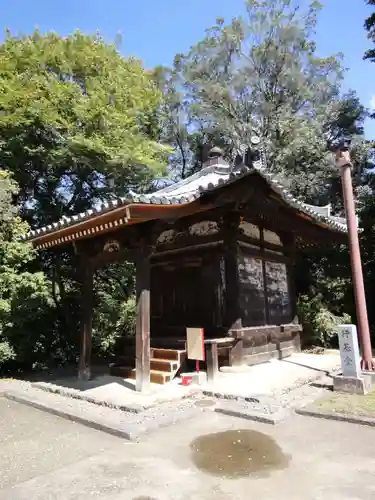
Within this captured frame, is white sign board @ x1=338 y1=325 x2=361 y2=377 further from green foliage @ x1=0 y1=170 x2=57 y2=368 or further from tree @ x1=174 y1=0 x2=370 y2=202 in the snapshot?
tree @ x1=174 y1=0 x2=370 y2=202

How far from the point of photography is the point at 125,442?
14.9 feet

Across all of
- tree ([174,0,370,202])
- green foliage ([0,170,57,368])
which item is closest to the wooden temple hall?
green foliage ([0,170,57,368])

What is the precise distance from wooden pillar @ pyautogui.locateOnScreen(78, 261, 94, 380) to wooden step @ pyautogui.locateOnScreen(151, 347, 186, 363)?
1431 mm

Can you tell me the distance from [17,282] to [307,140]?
50.1 feet

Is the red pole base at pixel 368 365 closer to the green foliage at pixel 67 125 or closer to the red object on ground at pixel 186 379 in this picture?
the red object on ground at pixel 186 379

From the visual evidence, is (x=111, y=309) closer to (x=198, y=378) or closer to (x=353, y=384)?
(x=198, y=378)

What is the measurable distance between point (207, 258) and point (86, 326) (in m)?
3.15

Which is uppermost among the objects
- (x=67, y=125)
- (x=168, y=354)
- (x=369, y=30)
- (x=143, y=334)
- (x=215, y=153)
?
(x=369, y=30)

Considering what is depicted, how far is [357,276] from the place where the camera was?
7.29m

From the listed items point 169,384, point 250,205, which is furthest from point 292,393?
point 250,205

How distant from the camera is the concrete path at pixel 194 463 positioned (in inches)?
128

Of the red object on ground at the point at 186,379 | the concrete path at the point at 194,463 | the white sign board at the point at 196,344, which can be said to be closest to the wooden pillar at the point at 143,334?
the red object on ground at the point at 186,379

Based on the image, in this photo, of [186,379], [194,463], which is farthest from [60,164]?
[194,463]

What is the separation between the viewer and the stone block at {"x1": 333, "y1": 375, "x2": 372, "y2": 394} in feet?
20.2
